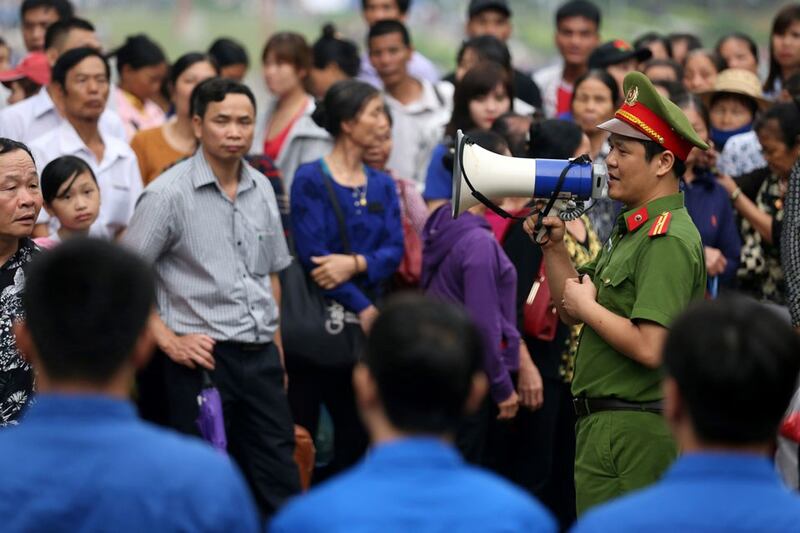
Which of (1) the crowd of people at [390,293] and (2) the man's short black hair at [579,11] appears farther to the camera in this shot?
(2) the man's short black hair at [579,11]

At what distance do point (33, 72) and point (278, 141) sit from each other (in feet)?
4.74

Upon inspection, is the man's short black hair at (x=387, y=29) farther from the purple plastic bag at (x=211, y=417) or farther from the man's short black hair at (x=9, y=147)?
the man's short black hair at (x=9, y=147)

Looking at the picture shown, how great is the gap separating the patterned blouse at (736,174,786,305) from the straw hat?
1315 millimetres

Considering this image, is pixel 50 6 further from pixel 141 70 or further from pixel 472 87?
pixel 472 87

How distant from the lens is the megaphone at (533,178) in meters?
4.34

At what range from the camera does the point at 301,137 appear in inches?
277

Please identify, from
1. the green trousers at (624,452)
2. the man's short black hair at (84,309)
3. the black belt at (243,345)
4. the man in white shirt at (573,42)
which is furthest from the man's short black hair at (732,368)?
the man in white shirt at (573,42)

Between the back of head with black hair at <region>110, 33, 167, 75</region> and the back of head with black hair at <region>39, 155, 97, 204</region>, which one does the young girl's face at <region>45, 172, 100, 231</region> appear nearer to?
the back of head with black hair at <region>39, 155, 97, 204</region>

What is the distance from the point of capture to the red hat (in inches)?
293

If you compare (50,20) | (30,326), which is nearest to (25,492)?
(30,326)

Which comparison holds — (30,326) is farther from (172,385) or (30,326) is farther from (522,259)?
(522,259)

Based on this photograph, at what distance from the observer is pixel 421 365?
244cm

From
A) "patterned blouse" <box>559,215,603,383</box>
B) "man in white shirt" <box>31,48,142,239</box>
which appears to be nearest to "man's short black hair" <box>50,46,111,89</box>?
"man in white shirt" <box>31,48,142,239</box>

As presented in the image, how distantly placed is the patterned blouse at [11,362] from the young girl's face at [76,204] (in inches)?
44.8
